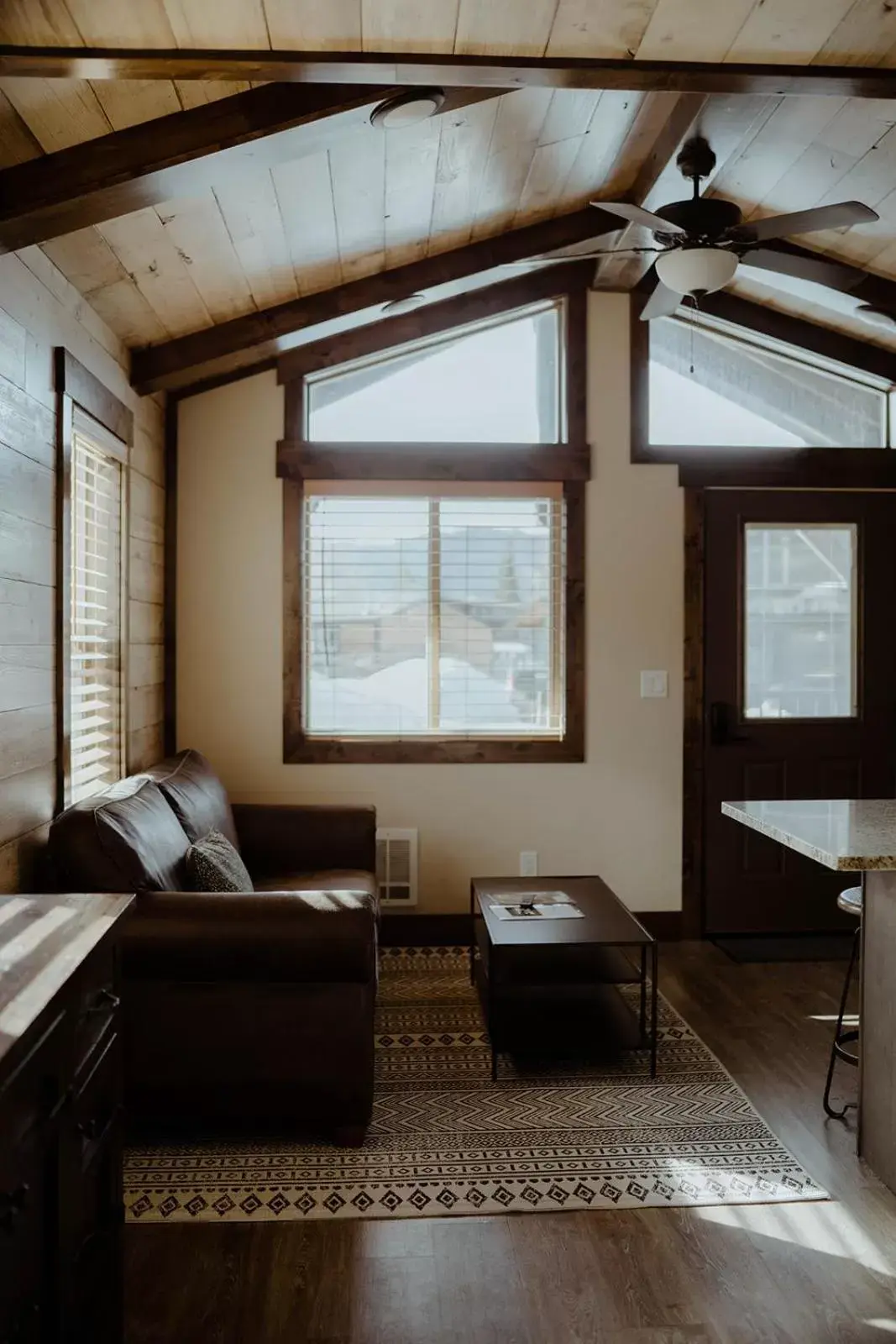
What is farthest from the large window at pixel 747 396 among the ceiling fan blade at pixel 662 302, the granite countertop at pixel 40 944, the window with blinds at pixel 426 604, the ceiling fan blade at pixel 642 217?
the granite countertop at pixel 40 944

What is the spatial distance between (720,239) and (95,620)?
242 cm

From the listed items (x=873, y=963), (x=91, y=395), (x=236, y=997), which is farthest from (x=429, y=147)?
(x=873, y=963)

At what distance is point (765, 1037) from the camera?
3525 mm

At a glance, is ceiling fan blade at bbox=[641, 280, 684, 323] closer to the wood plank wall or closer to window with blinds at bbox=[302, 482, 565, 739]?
window with blinds at bbox=[302, 482, 565, 739]

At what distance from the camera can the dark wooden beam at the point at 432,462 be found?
4.58m

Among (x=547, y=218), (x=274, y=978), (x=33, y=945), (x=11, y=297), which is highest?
(x=547, y=218)

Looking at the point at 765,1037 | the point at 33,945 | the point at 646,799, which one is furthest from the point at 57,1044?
the point at 646,799

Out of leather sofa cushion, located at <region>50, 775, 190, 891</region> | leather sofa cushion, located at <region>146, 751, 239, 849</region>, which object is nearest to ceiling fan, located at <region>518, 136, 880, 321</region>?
leather sofa cushion, located at <region>50, 775, 190, 891</region>

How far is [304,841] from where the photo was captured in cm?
412

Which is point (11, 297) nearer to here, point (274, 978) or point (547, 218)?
point (274, 978)

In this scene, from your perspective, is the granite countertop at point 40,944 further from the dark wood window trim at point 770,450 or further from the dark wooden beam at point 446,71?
the dark wood window trim at point 770,450

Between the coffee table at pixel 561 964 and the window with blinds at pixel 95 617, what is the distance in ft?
4.81

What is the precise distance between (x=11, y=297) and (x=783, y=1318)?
9.95 ft

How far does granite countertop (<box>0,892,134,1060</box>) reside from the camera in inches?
53.2
